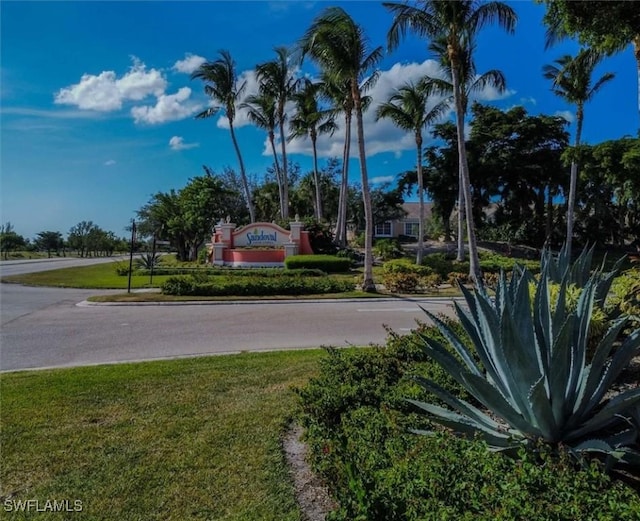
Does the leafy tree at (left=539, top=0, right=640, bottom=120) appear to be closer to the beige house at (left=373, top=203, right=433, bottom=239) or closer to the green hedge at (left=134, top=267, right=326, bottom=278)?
the green hedge at (left=134, top=267, right=326, bottom=278)

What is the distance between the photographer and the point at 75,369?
684cm

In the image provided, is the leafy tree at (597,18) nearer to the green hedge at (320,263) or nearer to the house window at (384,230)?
the green hedge at (320,263)

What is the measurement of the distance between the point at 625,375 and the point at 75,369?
7134mm

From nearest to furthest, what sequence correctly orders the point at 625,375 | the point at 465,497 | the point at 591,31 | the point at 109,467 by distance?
the point at 465,497 < the point at 109,467 < the point at 625,375 < the point at 591,31

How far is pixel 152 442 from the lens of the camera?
4.11 meters

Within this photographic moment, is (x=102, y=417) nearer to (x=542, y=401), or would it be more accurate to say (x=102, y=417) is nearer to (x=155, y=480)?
(x=155, y=480)

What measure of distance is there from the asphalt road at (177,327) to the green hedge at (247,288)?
163 centimetres

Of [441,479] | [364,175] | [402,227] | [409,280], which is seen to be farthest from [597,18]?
[402,227]

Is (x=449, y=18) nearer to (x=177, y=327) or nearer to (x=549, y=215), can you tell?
(x=177, y=327)

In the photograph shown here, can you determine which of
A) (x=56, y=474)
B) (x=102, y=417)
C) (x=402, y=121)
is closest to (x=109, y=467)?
(x=56, y=474)

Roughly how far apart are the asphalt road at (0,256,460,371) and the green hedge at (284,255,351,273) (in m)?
10.3

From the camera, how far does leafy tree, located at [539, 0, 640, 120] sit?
277 inches

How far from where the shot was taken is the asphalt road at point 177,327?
8367 mm

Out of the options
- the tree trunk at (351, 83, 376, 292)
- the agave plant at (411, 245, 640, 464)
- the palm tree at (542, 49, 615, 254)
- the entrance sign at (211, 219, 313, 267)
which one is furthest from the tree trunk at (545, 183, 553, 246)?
the agave plant at (411, 245, 640, 464)
